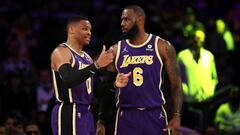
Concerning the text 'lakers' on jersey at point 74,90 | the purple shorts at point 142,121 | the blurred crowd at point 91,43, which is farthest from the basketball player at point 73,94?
the blurred crowd at point 91,43

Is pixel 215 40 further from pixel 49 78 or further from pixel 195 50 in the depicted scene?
pixel 49 78

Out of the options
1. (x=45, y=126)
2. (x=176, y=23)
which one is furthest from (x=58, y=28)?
(x=45, y=126)

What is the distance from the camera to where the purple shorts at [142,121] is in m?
8.23

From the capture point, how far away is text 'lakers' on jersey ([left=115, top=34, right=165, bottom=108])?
8.27 meters

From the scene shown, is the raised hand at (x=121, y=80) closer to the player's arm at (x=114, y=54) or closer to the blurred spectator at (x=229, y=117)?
the player's arm at (x=114, y=54)

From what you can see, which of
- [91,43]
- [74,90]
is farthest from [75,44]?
[91,43]

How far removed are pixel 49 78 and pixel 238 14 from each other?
21.1 ft

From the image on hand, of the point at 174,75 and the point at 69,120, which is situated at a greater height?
the point at 174,75

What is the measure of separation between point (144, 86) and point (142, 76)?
11 centimetres

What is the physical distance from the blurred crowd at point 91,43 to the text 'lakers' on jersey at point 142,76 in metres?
2.55

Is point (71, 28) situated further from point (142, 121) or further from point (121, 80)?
point (142, 121)

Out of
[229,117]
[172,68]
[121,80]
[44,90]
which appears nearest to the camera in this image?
[121,80]

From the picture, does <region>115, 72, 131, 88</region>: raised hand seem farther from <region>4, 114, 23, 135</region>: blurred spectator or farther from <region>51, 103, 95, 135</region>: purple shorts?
<region>4, 114, 23, 135</region>: blurred spectator

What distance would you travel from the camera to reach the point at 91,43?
15.5 meters
